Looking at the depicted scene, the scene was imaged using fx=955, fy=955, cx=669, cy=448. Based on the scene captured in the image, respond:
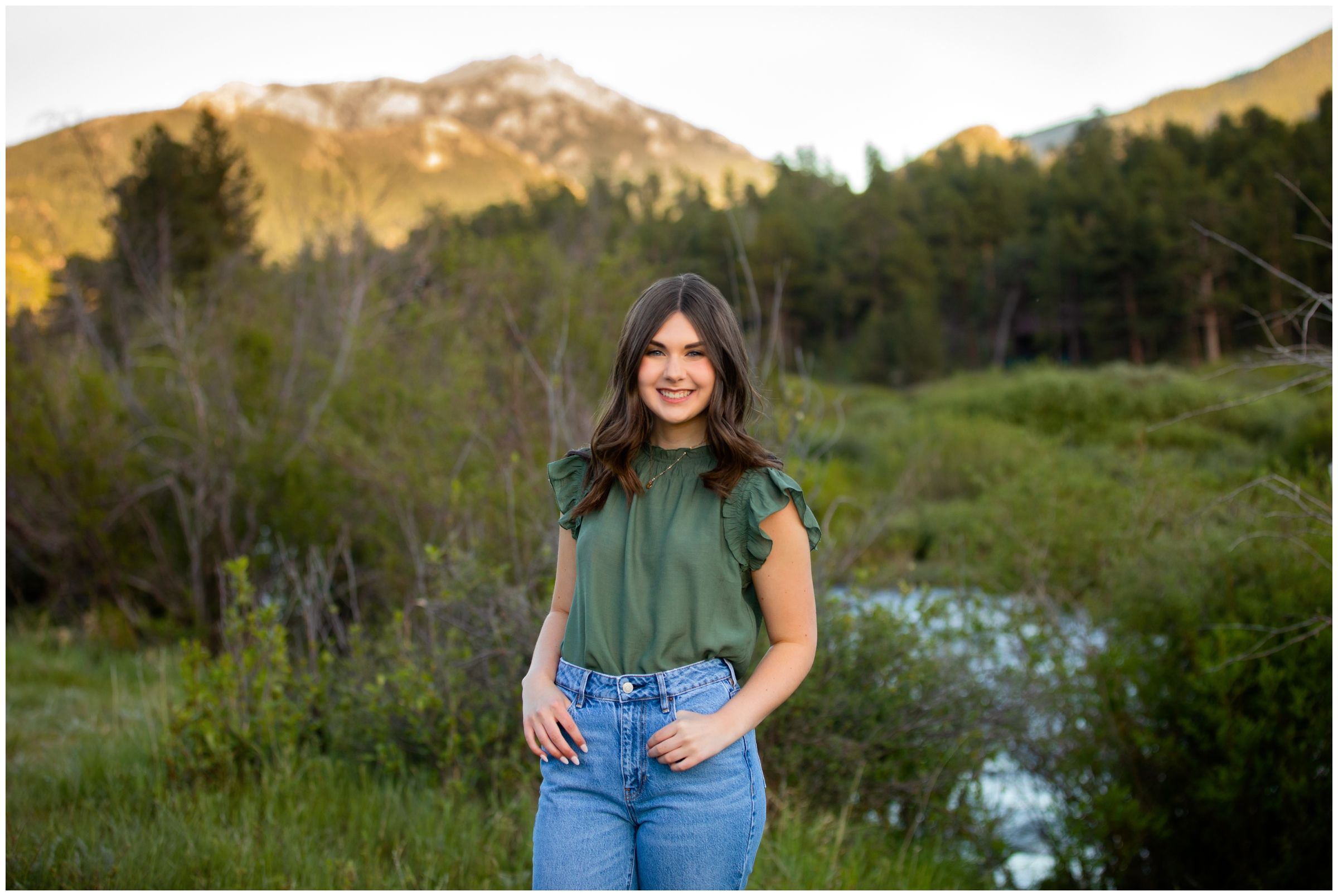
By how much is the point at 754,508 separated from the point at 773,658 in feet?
0.88

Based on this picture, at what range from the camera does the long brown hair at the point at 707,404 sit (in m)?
1.78

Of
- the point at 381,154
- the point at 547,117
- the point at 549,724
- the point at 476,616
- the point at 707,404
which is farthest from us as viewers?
the point at 547,117

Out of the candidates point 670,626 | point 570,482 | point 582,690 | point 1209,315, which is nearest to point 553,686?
point 582,690

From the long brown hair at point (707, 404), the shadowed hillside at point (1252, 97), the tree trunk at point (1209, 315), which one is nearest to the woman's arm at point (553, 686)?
the long brown hair at point (707, 404)

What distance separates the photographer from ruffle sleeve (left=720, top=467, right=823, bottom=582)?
5.65ft

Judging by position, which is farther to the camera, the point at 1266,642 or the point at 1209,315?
the point at 1209,315

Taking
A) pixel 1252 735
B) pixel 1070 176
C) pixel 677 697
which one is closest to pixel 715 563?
pixel 677 697

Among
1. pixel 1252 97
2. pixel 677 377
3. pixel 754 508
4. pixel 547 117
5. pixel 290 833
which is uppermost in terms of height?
pixel 547 117

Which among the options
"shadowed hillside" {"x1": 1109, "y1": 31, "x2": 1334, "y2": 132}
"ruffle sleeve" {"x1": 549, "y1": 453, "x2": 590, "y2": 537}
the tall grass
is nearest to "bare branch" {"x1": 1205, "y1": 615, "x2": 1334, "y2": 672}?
the tall grass

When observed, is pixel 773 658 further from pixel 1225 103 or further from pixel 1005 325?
pixel 1225 103

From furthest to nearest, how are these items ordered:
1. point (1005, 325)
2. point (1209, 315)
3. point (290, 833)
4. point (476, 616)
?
point (1005, 325) < point (1209, 315) < point (476, 616) < point (290, 833)

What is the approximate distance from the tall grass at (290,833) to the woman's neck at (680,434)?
2.04 metres

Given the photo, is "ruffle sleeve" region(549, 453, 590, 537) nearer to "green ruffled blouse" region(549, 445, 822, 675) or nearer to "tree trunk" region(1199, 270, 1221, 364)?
"green ruffled blouse" region(549, 445, 822, 675)

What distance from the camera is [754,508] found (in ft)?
5.63
